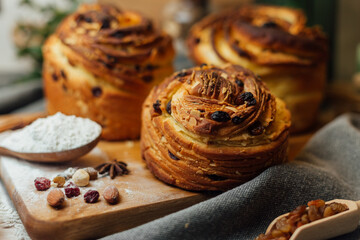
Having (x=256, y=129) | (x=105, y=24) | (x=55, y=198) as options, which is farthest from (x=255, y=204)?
(x=105, y=24)

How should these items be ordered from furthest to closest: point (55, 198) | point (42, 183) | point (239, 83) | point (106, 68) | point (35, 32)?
1. point (35, 32)
2. point (106, 68)
3. point (239, 83)
4. point (42, 183)
5. point (55, 198)

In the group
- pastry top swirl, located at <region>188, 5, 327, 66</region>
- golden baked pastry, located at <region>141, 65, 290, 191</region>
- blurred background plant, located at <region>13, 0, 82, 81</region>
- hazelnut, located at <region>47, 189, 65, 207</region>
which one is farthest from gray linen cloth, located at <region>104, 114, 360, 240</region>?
blurred background plant, located at <region>13, 0, 82, 81</region>

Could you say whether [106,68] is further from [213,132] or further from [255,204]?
[255,204]

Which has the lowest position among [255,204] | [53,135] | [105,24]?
[255,204]

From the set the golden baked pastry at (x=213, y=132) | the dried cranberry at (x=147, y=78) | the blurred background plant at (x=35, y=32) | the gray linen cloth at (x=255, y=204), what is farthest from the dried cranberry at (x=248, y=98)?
the blurred background plant at (x=35, y=32)

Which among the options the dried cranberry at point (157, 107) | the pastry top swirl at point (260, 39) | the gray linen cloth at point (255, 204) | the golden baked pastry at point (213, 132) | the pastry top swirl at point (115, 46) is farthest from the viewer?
the pastry top swirl at point (260, 39)

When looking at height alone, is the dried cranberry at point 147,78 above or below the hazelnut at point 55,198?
above

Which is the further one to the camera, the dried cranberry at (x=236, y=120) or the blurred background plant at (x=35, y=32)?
the blurred background plant at (x=35, y=32)

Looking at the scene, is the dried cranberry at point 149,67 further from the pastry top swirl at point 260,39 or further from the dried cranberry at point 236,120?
→ the dried cranberry at point 236,120
